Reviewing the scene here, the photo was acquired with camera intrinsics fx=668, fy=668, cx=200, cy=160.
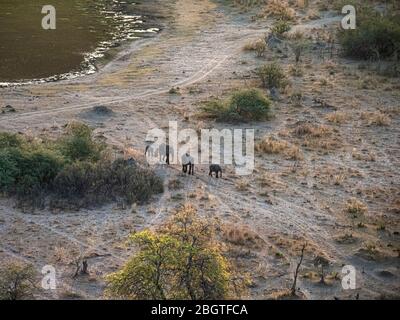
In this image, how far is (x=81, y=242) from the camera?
49.9 ft

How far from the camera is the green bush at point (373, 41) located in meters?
32.5

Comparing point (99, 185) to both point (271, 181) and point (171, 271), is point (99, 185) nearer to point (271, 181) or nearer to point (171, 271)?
point (271, 181)

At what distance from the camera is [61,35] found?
121 ft

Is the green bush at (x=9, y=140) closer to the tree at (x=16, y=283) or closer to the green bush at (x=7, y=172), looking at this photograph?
the green bush at (x=7, y=172)

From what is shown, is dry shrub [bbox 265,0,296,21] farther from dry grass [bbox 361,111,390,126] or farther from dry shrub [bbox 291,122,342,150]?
dry shrub [bbox 291,122,342,150]

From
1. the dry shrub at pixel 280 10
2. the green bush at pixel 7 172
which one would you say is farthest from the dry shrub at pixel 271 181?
the dry shrub at pixel 280 10

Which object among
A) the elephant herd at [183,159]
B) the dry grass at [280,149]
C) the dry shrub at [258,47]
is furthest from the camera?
the dry shrub at [258,47]

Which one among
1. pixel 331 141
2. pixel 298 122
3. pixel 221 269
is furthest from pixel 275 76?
pixel 221 269

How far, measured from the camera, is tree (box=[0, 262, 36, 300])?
1270 centimetres

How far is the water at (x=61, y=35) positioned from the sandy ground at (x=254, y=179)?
1.97 metres

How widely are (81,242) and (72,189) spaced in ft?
8.01

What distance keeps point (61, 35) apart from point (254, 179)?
70.7 feet

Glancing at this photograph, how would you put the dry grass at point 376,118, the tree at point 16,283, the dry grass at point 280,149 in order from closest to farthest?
the tree at point 16,283
the dry grass at point 280,149
the dry grass at point 376,118

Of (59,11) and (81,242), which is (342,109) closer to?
(81,242)
